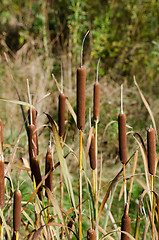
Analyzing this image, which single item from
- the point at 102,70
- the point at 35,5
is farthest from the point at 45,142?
the point at 35,5

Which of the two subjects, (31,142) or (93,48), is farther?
(93,48)

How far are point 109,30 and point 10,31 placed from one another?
212 cm

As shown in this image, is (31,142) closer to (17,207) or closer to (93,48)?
(17,207)

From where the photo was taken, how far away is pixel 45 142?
3529 mm

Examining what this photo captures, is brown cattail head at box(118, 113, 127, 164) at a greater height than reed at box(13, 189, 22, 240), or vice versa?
brown cattail head at box(118, 113, 127, 164)

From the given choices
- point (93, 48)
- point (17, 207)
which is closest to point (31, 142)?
point (17, 207)

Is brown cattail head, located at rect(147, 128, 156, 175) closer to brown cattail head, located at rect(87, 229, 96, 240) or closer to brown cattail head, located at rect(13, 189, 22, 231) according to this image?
brown cattail head, located at rect(87, 229, 96, 240)

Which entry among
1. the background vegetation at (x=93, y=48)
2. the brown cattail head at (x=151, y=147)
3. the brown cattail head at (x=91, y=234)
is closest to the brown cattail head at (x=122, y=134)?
the brown cattail head at (x=151, y=147)

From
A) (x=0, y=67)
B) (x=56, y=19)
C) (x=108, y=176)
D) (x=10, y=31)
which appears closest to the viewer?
(x=108, y=176)

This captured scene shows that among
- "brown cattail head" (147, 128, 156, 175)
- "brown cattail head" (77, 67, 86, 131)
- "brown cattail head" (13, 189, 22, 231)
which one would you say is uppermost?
"brown cattail head" (77, 67, 86, 131)

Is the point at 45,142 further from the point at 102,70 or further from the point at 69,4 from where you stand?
the point at 69,4

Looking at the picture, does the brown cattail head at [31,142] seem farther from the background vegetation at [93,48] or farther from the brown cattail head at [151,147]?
the background vegetation at [93,48]

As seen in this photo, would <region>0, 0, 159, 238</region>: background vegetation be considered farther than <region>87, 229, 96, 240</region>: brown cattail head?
Answer: Yes

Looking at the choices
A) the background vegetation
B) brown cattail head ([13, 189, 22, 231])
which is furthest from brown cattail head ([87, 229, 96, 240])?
the background vegetation
